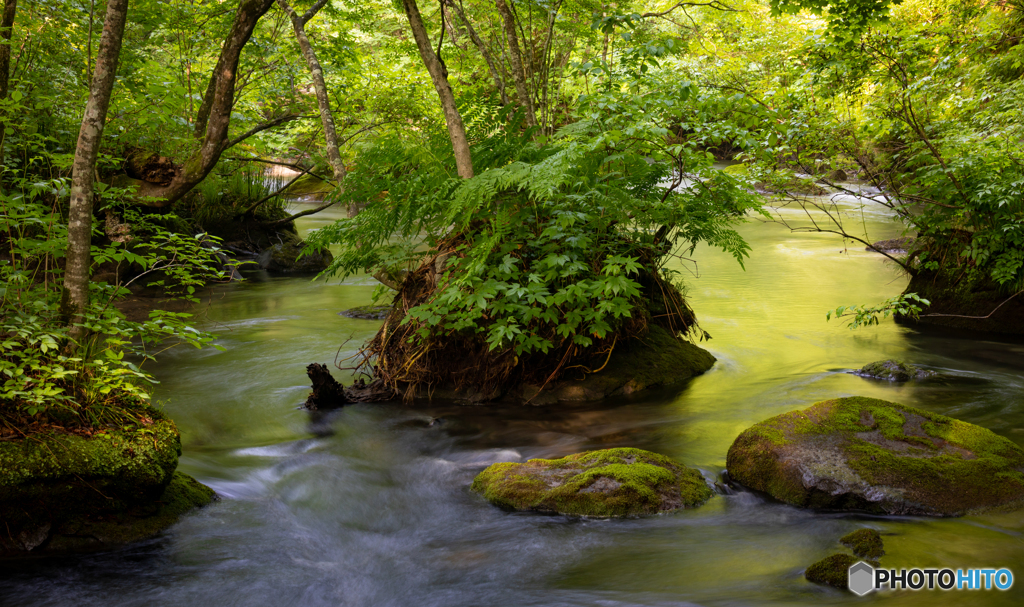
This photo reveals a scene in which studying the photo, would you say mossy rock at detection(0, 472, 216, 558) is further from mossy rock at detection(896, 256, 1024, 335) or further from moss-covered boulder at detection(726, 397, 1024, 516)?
mossy rock at detection(896, 256, 1024, 335)

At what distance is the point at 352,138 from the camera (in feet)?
41.8

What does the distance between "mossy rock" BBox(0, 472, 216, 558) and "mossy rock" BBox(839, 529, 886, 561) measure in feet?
13.8

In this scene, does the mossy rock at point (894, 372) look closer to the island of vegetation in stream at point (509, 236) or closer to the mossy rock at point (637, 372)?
the island of vegetation in stream at point (509, 236)

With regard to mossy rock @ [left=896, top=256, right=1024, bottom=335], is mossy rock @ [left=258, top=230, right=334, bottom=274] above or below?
above

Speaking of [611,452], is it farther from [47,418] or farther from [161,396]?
[161,396]

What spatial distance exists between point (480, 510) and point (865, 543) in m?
2.46

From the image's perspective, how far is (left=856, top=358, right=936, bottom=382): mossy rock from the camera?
23.6ft

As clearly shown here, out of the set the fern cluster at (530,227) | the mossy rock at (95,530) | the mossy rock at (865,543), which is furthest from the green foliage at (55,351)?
the mossy rock at (865,543)

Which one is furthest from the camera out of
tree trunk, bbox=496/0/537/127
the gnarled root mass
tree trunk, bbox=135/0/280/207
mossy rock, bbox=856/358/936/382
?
tree trunk, bbox=496/0/537/127

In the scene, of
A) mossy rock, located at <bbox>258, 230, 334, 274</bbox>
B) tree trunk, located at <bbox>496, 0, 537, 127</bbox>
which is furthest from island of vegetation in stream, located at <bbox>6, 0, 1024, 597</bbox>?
mossy rock, located at <bbox>258, 230, 334, 274</bbox>

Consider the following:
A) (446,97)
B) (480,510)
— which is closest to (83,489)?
(480,510)

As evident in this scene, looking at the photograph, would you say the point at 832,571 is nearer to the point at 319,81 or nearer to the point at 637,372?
the point at 637,372

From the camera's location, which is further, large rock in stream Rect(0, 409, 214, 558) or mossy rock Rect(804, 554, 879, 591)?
large rock in stream Rect(0, 409, 214, 558)

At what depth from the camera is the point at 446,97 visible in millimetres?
6809
